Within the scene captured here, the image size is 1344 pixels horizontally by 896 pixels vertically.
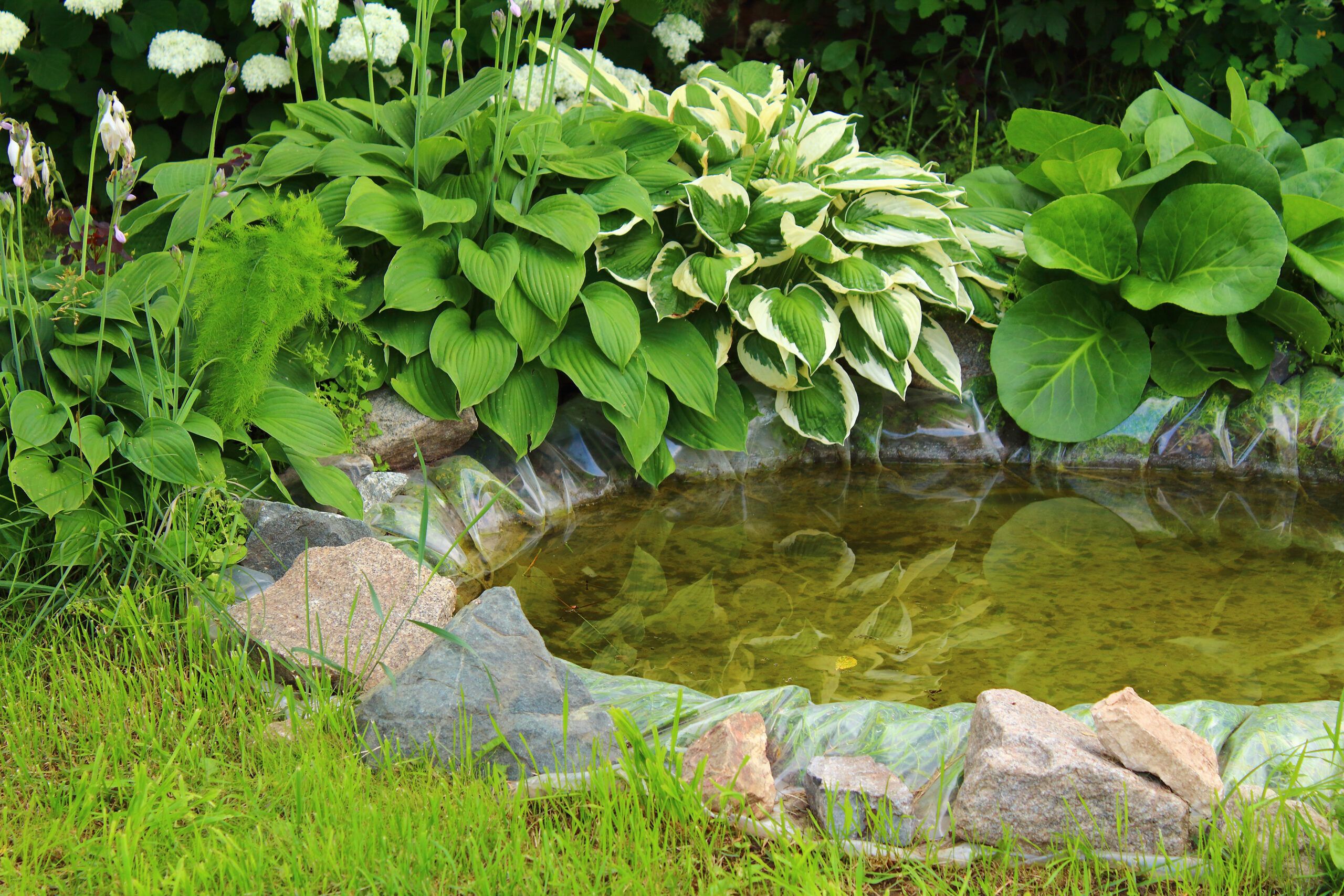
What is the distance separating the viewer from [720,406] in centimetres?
333

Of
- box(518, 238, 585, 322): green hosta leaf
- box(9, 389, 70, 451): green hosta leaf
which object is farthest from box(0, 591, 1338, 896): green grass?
box(518, 238, 585, 322): green hosta leaf

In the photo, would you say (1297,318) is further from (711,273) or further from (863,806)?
(863,806)

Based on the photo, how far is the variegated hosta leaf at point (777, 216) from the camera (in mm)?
3283

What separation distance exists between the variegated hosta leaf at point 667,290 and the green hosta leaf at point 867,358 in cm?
51

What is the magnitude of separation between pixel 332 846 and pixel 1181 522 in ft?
8.38

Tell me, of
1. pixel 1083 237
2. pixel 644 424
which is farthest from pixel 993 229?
pixel 644 424

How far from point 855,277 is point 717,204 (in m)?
0.46

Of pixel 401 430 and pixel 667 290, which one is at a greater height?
pixel 667 290

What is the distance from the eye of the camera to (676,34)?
4422mm

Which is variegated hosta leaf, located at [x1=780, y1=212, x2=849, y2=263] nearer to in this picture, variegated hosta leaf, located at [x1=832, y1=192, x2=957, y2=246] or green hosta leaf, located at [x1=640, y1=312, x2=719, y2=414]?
variegated hosta leaf, located at [x1=832, y1=192, x2=957, y2=246]

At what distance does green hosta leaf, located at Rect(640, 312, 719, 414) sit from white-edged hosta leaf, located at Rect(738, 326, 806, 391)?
15 cm

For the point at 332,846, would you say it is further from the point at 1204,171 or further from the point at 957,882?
the point at 1204,171

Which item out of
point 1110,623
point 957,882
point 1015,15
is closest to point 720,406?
point 1110,623

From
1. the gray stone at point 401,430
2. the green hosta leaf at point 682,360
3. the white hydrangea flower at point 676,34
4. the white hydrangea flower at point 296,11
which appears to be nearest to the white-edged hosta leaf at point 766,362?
the green hosta leaf at point 682,360
